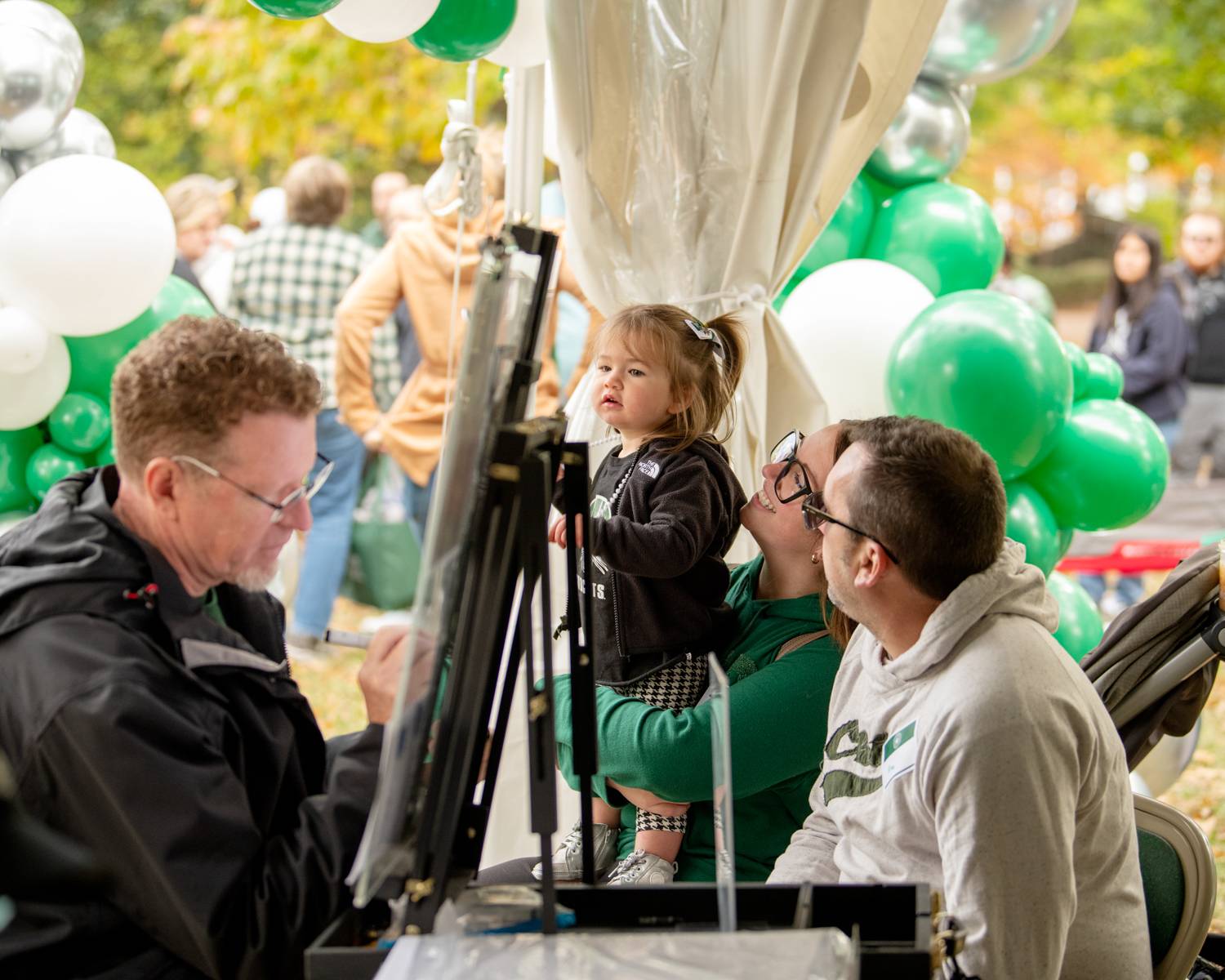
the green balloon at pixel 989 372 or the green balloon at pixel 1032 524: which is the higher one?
the green balloon at pixel 989 372

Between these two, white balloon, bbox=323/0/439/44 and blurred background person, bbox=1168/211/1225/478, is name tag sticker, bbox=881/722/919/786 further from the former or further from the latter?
blurred background person, bbox=1168/211/1225/478

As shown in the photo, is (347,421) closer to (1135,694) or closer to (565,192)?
(565,192)

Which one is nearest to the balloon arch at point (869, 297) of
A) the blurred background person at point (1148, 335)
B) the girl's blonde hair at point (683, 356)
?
the girl's blonde hair at point (683, 356)

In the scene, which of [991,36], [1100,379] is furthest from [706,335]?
[991,36]

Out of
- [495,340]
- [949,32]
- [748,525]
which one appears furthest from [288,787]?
[949,32]

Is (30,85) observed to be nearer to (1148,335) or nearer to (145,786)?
(145,786)

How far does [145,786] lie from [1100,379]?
3352 mm

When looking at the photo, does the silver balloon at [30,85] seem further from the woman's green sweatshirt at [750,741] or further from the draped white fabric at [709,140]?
the woman's green sweatshirt at [750,741]

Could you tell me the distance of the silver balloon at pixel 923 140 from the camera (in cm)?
432

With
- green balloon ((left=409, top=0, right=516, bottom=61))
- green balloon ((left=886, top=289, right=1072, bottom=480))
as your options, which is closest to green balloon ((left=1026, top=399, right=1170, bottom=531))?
green balloon ((left=886, top=289, right=1072, bottom=480))

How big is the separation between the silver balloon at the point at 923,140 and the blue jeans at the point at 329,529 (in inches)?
106

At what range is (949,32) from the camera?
4.30m

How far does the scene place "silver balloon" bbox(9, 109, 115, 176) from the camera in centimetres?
441

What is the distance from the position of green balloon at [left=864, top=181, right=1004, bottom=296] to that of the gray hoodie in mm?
2434
